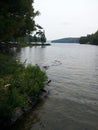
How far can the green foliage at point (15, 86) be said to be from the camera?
368 inches

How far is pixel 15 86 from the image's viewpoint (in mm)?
11734

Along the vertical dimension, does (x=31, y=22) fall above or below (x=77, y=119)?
above

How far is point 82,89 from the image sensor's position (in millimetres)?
17078

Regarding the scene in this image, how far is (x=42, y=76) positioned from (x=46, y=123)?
16.8 feet

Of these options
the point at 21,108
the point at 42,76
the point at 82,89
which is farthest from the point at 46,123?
the point at 82,89

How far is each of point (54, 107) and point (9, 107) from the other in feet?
13.3

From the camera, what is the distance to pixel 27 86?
12.2m

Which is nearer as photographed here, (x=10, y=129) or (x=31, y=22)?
(x=10, y=129)

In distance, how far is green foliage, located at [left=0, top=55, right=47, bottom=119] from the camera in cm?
935

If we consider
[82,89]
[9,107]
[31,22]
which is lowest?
[82,89]

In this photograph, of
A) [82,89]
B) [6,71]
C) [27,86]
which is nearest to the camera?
[27,86]

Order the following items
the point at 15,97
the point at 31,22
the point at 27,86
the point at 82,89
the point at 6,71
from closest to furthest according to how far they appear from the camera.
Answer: the point at 15,97, the point at 27,86, the point at 6,71, the point at 82,89, the point at 31,22

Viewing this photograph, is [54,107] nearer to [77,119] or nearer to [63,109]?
[63,109]

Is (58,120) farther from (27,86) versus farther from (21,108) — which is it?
(27,86)
